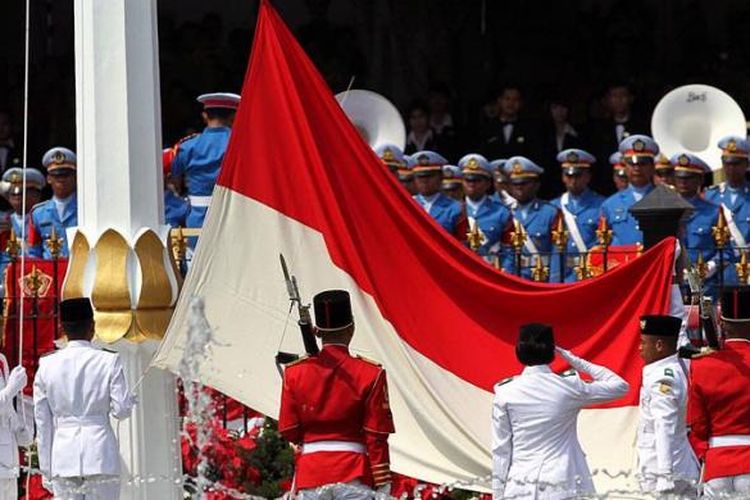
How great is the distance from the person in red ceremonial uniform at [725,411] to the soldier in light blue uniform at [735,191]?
4813 millimetres

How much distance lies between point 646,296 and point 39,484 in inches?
159

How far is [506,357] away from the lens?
545 inches

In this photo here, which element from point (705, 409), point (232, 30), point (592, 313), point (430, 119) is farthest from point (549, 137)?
point (705, 409)

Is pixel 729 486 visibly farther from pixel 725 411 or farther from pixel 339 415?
pixel 339 415

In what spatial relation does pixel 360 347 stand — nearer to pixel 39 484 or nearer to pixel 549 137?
pixel 39 484

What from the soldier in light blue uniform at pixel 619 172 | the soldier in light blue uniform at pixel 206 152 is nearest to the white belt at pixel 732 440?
the soldier in light blue uniform at pixel 206 152

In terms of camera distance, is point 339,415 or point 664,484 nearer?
point 339,415

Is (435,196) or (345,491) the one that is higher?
(435,196)

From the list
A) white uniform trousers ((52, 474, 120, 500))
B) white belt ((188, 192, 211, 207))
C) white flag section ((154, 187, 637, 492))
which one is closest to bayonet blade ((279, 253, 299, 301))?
white flag section ((154, 187, 637, 492))

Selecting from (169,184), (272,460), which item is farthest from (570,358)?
(169,184)

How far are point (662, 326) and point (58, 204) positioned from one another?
6534 millimetres

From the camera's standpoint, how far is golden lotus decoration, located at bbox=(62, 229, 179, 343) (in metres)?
13.0

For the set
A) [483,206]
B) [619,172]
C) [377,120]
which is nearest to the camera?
[483,206]

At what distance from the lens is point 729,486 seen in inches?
500
